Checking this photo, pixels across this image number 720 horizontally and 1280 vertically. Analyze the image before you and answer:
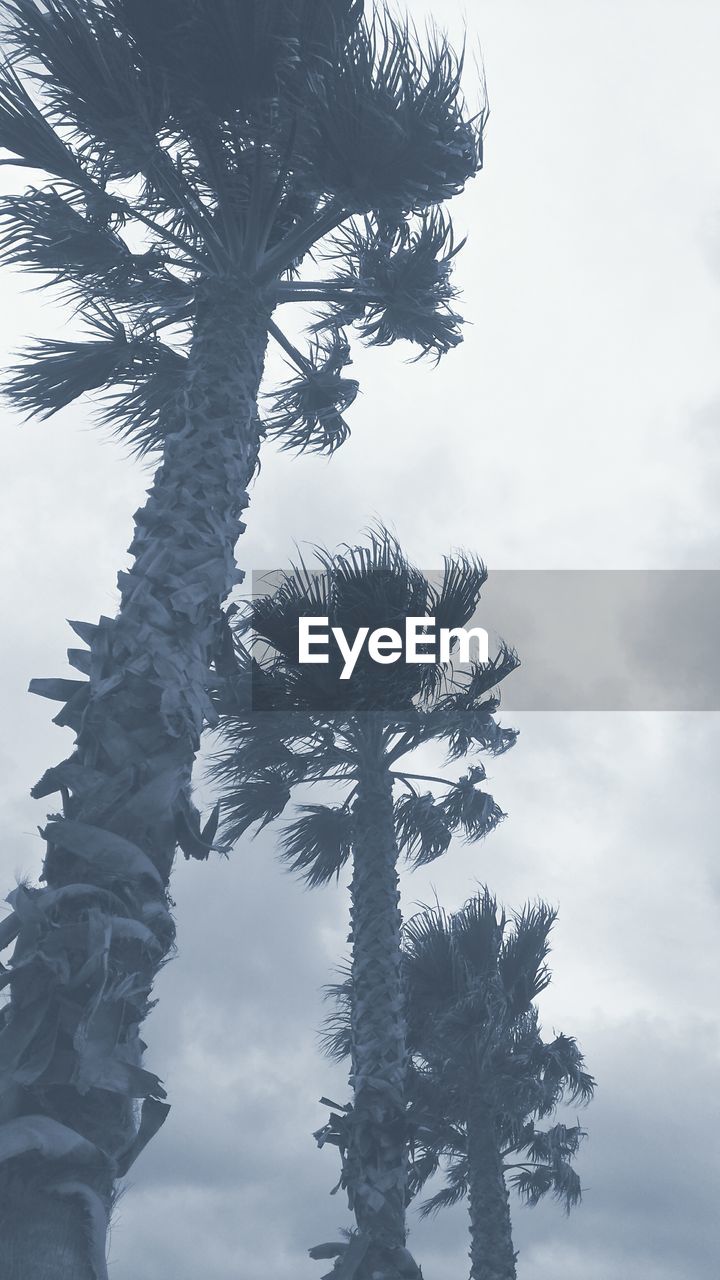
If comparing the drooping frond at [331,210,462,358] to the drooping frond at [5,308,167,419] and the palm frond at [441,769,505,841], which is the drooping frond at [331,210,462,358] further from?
the palm frond at [441,769,505,841]

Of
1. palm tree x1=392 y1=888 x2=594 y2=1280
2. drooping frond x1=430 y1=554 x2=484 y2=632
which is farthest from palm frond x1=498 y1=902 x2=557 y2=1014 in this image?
drooping frond x1=430 y1=554 x2=484 y2=632

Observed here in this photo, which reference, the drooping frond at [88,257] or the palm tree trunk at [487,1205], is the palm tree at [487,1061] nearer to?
the palm tree trunk at [487,1205]

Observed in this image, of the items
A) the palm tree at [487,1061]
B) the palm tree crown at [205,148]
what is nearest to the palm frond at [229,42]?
the palm tree crown at [205,148]

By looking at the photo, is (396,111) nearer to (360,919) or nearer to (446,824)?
(360,919)

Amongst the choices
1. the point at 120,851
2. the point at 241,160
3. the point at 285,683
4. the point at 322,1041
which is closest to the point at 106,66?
the point at 241,160

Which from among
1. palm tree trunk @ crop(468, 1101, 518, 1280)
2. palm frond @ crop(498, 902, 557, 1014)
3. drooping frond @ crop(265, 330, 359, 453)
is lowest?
palm tree trunk @ crop(468, 1101, 518, 1280)

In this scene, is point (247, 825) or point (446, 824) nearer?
point (247, 825)

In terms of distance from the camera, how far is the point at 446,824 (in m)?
12.7

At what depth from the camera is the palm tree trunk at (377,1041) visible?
8.17m

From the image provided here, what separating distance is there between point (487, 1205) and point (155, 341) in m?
12.0

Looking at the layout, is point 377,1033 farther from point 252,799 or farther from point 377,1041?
point 252,799

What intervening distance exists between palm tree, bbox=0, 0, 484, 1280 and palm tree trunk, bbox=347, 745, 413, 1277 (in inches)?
189

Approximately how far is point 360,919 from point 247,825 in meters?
2.24

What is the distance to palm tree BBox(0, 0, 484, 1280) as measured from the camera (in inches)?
142
